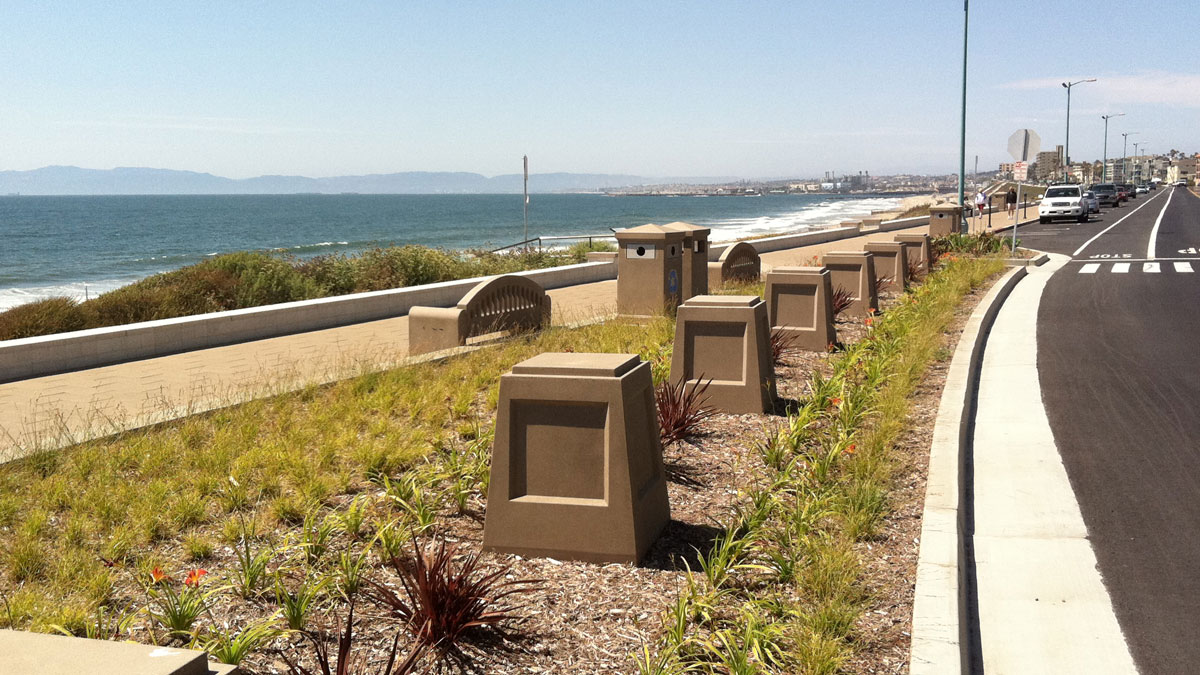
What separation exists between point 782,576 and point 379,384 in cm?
492

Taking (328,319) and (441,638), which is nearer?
(441,638)

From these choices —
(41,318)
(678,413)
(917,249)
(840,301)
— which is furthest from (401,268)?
(678,413)

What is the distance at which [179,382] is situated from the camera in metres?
9.78

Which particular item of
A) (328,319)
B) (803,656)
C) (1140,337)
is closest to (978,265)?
(1140,337)

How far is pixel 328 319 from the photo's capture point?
14.0 metres

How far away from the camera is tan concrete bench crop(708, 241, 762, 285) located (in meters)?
17.5

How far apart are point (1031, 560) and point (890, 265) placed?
41.1 ft

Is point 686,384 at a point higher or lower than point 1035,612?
higher

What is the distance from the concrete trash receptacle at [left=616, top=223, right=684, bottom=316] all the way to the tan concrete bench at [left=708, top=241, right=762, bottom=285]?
3937mm

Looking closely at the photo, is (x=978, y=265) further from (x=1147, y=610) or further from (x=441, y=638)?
(x=441, y=638)

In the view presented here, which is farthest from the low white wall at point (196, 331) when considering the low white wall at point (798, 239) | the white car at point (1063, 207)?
the white car at point (1063, 207)

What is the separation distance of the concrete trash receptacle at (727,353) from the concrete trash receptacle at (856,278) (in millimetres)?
6018

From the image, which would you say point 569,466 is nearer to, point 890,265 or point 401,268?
point 890,265

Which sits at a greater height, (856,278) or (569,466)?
(856,278)
